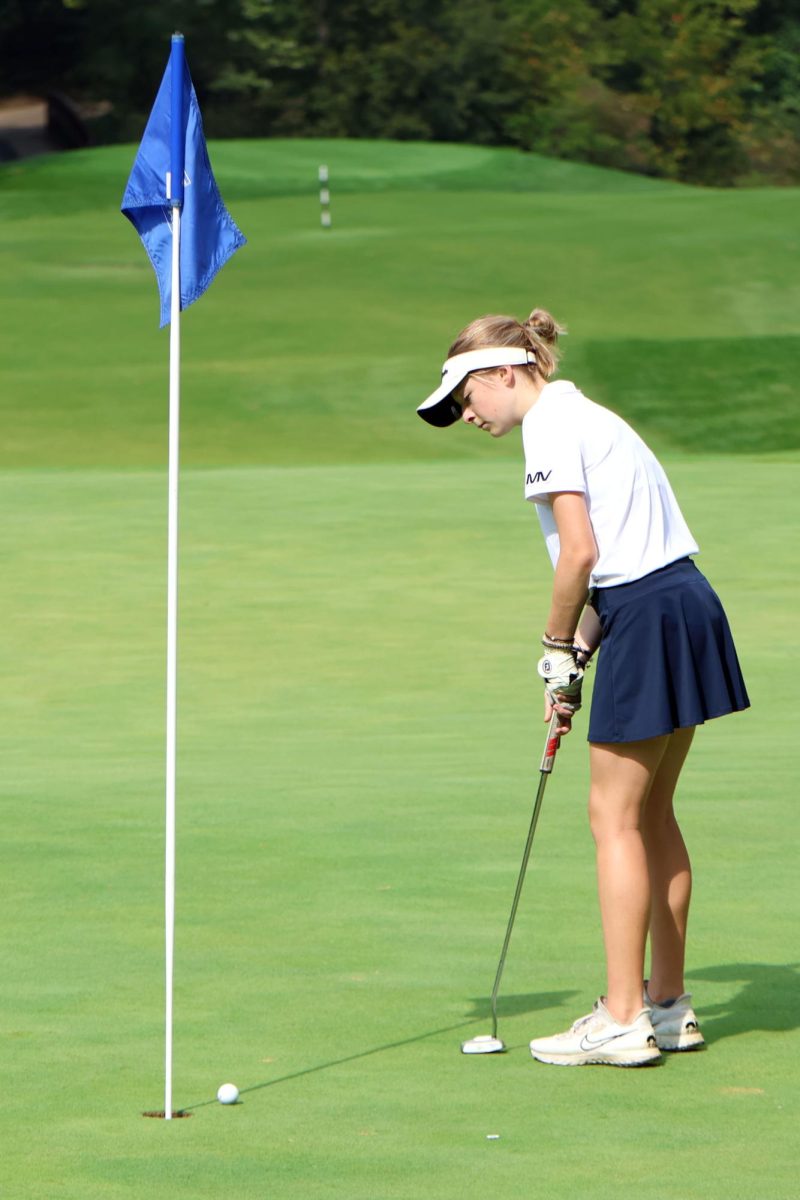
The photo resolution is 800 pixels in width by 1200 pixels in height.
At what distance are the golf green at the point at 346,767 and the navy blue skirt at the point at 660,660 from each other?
86 cm

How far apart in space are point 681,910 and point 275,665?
276 inches

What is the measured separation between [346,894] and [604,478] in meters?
2.20

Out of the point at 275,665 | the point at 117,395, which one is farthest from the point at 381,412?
the point at 275,665

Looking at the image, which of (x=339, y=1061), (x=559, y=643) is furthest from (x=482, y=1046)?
(x=559, y=643)

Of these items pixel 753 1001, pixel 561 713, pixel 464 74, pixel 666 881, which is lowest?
pixel 464 74

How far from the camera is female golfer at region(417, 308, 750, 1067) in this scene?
5309 mm

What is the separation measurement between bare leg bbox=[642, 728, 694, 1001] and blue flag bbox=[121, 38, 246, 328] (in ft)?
5.70

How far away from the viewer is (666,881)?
18.8 feet

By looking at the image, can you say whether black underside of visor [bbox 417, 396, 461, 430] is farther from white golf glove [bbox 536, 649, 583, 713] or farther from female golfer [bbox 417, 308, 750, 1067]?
white golf glove [bbox 536, 649, 583, 713]

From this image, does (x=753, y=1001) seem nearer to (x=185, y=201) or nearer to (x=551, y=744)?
(x=551, y=744)

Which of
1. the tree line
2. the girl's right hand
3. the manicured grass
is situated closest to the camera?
the manicured grass

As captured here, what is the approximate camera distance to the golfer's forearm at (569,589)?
5.26m

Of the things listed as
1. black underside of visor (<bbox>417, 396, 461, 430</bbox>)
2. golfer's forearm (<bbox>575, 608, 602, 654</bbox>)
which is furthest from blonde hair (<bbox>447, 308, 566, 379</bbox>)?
golfer's forearm (<bbox>575, 608, 602, 654</bbox>)

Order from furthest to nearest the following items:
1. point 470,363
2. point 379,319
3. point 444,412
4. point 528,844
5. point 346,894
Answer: point 379,319, point 346,894, point 528,844, point 444,412, point 470,363
